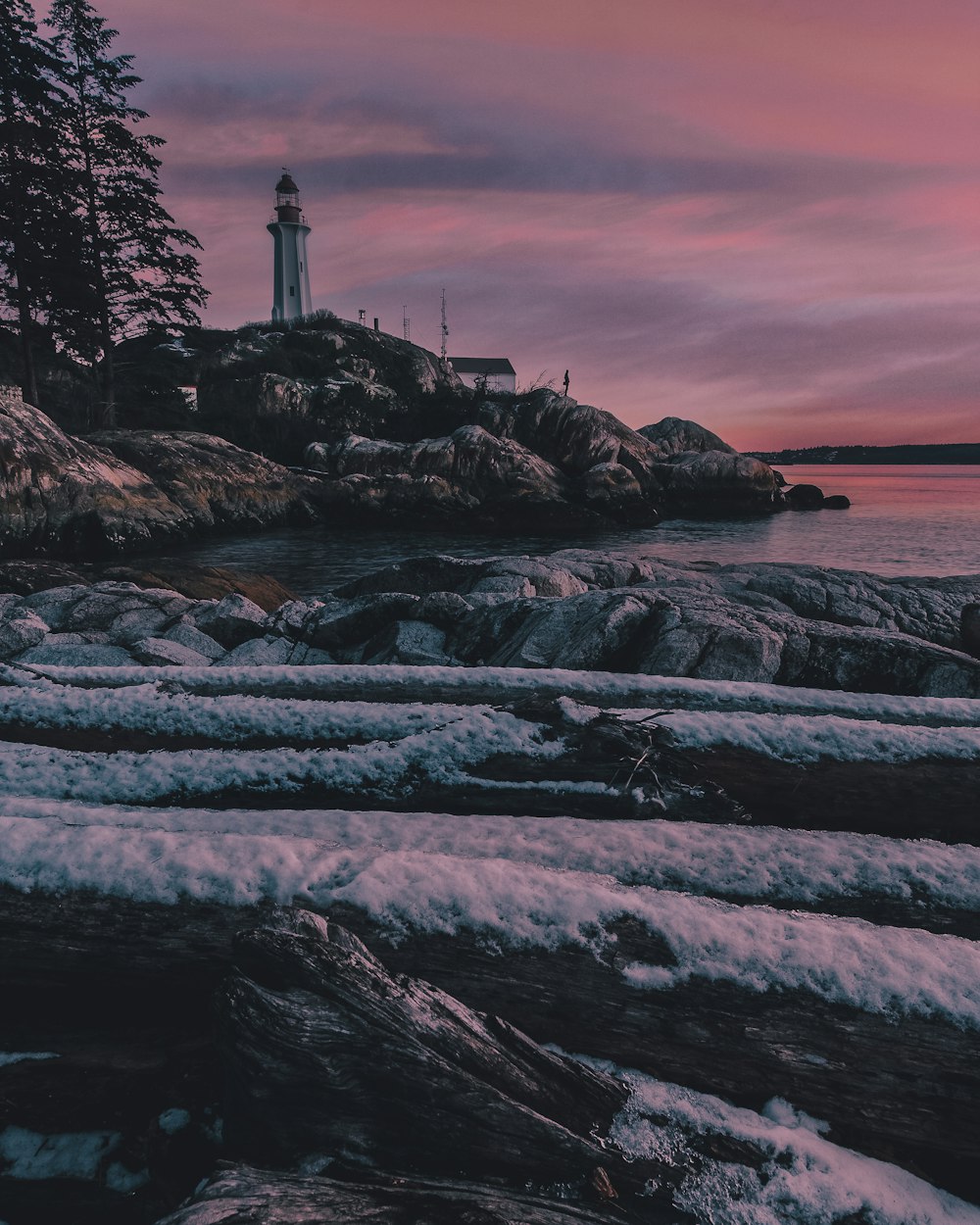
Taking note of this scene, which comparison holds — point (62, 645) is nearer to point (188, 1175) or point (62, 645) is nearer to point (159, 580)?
point (159, 580)

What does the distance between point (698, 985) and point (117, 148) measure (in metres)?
45.5

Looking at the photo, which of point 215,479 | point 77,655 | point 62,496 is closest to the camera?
point 77,655

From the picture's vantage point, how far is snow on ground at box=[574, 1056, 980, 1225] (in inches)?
67.6

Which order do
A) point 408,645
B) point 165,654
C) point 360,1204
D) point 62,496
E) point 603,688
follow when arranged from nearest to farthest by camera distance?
point 360,1204, point 603,688, point 408,645, point 165,654, point 62,496

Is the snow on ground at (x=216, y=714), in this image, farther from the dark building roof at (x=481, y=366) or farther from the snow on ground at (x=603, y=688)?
the dark building roof at (x=481, y=366)

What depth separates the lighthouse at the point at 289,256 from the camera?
7075 cm

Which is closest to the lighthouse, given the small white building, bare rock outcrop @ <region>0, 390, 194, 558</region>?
the small white building

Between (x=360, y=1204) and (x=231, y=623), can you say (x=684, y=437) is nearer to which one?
(x=231, y=623)

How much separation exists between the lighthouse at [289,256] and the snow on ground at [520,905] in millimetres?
81870

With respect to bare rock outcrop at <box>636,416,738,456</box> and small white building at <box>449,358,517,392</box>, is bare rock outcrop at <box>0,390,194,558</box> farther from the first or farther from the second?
small white building at <box>449,358,517,392</box>

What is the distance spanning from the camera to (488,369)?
319 feet

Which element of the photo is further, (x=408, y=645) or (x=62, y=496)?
(x=62, y=496)

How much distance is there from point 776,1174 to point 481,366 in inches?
4107

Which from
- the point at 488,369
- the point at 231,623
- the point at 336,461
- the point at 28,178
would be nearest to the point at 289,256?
the point at 488,369
